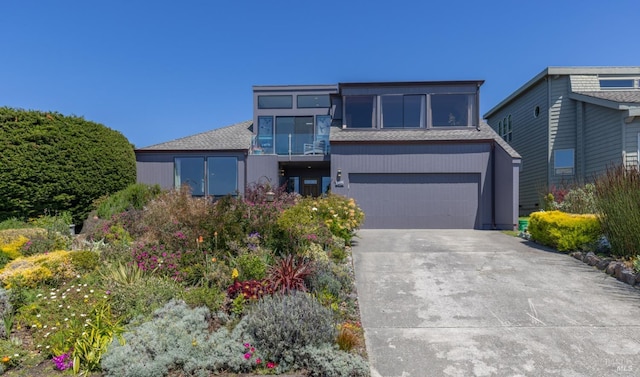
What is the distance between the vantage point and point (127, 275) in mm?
4902

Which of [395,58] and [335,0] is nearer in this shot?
[335,0]

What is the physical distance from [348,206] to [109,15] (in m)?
8.23

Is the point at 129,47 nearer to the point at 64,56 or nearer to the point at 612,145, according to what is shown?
the point at 64,56

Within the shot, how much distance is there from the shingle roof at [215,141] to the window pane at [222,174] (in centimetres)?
55

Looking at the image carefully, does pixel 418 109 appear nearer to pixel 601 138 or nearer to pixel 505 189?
pixel 505 189

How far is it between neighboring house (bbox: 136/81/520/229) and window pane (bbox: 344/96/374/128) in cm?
4

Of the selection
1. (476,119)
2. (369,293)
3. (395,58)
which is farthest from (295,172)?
(369,293)

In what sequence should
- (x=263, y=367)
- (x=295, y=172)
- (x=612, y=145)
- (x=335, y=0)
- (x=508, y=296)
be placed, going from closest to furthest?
1. (x=263, y=367)
2. (x=508, y=296)
3. (x=335, y=0)
4. (x=612, y=145)
5. (x=295, y=172)

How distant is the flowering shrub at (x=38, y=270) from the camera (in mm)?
4914

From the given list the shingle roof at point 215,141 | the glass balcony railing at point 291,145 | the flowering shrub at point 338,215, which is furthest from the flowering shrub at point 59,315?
the glass balcony railing at point 291,145

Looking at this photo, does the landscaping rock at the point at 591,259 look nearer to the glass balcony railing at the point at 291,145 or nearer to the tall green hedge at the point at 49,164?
the glass balcony railing at the point at 291,145

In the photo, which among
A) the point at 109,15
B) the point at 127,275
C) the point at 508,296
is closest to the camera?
the point at 127,275

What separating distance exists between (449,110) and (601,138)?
18.9ft

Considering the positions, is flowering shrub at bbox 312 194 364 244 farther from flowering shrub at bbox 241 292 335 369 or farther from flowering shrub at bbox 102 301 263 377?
flowering shrub at bbox 102 301 263 377
